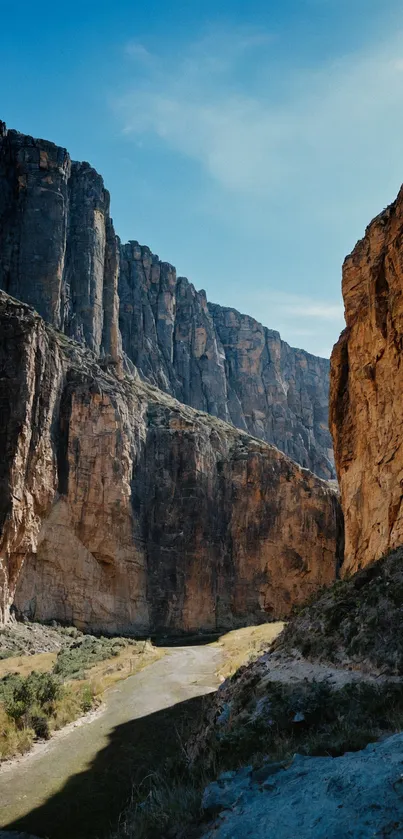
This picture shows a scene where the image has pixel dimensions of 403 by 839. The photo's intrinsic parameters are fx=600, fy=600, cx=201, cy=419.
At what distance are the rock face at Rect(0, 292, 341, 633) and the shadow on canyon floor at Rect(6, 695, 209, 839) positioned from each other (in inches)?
880

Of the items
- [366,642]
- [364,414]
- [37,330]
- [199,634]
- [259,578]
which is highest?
[37,330]

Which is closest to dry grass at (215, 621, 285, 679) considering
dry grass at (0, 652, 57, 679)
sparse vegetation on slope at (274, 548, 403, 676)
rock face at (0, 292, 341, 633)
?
rock face at (0, 292, 341, 633)

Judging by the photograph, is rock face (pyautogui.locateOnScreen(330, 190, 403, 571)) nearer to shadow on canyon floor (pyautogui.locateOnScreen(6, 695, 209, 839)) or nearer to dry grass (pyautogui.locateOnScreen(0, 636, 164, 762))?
shadow on canyon floor (pyautogui.locateOnScreen(6, 695, 209, 839))

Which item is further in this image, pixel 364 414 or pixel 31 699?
pixel 364 414

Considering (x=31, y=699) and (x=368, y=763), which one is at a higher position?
(x=368, y=763)

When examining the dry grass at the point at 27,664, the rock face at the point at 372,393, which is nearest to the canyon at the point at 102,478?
the dry grass at the point at 27,664

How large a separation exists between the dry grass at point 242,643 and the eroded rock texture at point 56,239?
1190 inches

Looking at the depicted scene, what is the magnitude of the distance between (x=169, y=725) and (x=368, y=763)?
14745 millimetres

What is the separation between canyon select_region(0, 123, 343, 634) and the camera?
141ft

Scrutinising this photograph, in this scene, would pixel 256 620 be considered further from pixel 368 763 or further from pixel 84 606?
pixel 368 763

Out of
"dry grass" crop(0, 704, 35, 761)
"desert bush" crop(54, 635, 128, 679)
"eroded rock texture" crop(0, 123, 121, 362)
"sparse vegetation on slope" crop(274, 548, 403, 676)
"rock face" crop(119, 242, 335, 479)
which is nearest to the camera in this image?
"sparse vegetation on slope" crop(274, 548, 403, 676)

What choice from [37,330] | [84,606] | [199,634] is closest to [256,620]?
[199,634]

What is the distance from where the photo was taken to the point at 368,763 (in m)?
6.50

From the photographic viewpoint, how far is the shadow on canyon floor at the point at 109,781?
38.8 feet
